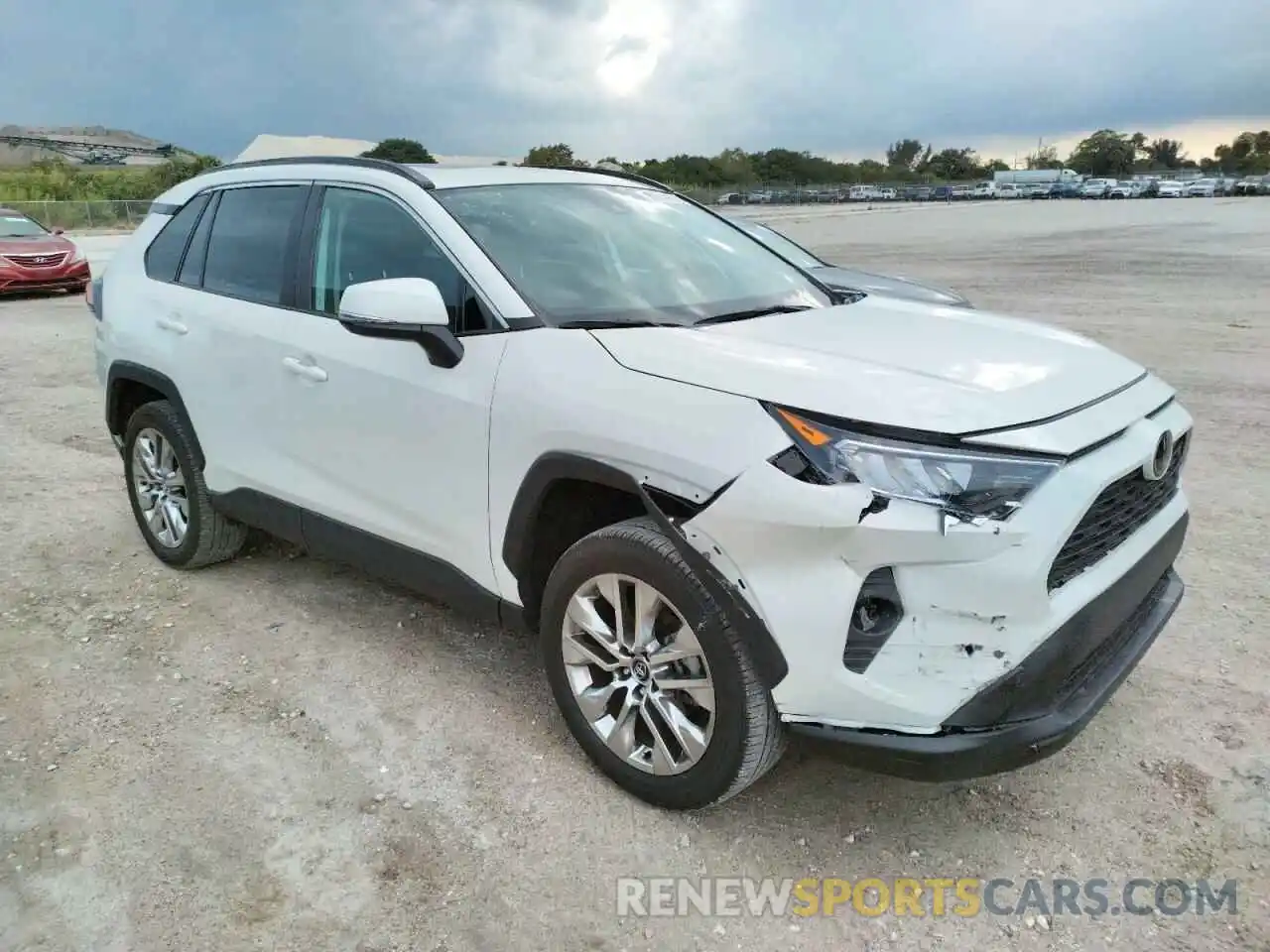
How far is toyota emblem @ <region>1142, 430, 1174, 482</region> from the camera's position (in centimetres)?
261

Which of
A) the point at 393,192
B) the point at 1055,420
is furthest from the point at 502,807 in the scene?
the point at 393,192

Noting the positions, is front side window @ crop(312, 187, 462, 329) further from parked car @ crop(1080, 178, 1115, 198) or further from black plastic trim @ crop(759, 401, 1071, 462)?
parked car @ crop(1080, 178, 1115, 198)

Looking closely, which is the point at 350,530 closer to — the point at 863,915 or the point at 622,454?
the point at 622,454

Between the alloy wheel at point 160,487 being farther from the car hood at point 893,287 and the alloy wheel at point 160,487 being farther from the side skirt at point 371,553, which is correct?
the car hood at point 893,287

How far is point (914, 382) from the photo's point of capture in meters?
2.41

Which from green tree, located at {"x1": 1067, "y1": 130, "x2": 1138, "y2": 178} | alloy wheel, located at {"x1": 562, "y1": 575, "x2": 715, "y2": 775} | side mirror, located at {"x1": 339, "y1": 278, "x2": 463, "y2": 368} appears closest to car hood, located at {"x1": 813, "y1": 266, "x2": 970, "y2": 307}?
side mirror, located at {"x1": 339, "y1": 278, "x2": 463, "y2": 368}

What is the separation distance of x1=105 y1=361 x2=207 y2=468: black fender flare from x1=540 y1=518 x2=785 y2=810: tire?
2143 millimetres

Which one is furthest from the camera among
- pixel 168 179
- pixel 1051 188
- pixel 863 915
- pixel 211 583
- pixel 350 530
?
pixel 1051 188

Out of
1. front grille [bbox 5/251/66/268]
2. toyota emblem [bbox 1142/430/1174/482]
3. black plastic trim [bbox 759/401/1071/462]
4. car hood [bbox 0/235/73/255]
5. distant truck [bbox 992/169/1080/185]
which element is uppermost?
distant truck [bbox 992/169/1080/185]

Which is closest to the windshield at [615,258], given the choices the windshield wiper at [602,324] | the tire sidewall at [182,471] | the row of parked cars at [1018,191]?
the windshield wiper at [602,324]

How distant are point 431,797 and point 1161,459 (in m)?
2.32

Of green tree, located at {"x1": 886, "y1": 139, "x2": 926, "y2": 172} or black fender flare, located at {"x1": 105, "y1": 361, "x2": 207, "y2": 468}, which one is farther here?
green tree, located at {"x1": 886, "y1": 139, "x2": 926, "y2": 172}

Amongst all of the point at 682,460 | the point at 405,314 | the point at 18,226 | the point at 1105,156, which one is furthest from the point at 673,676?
the point at 1105,156

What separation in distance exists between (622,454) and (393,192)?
147 centimetres
